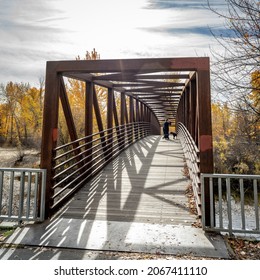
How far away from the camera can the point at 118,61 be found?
442 cm

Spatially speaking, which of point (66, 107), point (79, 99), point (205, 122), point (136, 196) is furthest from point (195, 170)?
point (79, 99)

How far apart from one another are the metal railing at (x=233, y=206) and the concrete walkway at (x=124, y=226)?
31 centimetres

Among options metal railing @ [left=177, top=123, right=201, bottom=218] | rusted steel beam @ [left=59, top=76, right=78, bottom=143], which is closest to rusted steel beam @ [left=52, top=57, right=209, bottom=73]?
rusted steel beam @ [left=59, top=76, right=78, bottom=143]

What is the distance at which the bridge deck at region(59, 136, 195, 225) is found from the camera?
162 inches

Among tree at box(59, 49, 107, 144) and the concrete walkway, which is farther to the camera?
tree at box(59, 49, 107, 144)

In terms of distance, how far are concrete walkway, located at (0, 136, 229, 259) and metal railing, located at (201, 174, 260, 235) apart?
12.4 inches

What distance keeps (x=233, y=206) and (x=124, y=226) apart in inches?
368

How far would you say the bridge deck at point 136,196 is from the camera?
4.11 metres

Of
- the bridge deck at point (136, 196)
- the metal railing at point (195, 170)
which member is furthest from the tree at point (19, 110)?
the metal railing at point (195, 170)

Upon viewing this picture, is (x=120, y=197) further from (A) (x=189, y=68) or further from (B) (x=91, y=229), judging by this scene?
(A) (x=189, y=68)

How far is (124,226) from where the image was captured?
3.66 metres

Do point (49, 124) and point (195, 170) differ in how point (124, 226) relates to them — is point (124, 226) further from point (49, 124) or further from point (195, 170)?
point (49, 124)

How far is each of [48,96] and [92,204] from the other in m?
2.38

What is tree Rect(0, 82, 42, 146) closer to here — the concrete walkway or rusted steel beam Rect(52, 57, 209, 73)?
the concrete walkway
